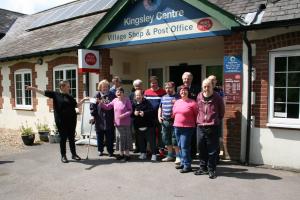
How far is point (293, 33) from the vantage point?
238 inches

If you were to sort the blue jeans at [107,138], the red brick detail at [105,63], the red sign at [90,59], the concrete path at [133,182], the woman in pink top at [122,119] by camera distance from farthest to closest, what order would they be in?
1. the red brick detail at [105,63]
2. the red sign at [90,59]
3. the blue jeans at [107,138]
4. the woman in pink top at [122,119]
5. the concrete path at [133,182]

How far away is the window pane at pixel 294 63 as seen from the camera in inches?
240

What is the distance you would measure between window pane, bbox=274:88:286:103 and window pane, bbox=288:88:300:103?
9 cm

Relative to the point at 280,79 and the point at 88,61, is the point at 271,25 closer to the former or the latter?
the point at 280,79

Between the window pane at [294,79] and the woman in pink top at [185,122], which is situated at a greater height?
the window pane at [294,79]

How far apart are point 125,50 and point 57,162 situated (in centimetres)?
416

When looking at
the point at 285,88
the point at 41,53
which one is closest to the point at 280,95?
the point at 285,88

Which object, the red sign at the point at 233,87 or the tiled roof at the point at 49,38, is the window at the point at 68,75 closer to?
the tiled roof at the point at 49,38

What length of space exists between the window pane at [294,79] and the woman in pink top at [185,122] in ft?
6.49

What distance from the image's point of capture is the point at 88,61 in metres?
9.01

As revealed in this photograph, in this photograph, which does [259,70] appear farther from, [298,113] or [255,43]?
[298,113]

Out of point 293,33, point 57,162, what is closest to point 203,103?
point 293,33

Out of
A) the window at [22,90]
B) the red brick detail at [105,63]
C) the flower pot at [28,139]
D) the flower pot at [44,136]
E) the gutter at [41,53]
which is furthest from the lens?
the window at [22,90]

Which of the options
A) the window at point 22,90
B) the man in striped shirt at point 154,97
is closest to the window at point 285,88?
the man in striped shirt at point 154,97
